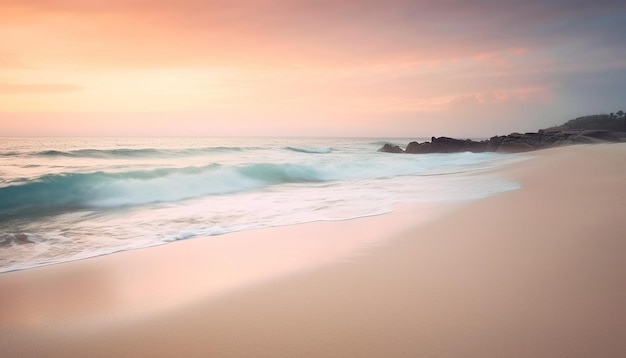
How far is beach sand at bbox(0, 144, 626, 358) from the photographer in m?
2.02

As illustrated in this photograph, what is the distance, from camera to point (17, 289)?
324 cm

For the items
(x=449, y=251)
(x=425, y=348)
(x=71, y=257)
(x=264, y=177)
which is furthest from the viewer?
(x=264, y=177)

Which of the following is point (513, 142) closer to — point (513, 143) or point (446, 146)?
point (513, 143)

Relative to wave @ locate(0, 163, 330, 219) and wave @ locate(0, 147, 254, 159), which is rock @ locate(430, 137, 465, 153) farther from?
wave @ locate(0, 163, 330, 219)

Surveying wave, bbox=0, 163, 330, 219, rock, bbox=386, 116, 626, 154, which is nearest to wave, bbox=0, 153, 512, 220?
wave, bbox=0, 163, 330, 219

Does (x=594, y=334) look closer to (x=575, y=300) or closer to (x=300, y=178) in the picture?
(x=575, y=300)

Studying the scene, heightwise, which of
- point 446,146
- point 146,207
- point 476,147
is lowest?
point 146,207

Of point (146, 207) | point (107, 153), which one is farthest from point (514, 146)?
point (146, 207)

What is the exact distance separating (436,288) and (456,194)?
556 cm

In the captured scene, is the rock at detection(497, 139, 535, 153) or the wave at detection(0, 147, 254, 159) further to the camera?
the rock at detection(497, 139, 535, 153)

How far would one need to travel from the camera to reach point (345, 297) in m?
2.62

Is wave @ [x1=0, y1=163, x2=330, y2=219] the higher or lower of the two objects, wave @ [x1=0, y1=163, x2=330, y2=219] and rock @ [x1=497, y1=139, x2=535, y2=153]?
the lower

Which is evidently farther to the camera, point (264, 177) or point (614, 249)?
point (264, 177)

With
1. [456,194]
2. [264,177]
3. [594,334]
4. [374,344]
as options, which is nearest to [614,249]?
[594,334]
